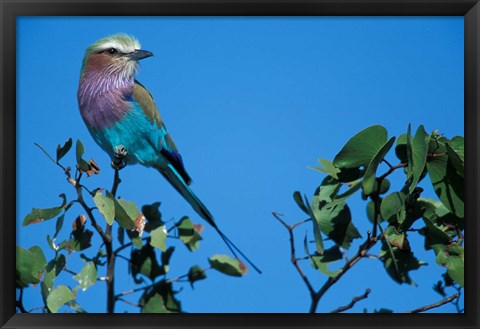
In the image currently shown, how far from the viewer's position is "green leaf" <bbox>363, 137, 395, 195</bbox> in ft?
4.08

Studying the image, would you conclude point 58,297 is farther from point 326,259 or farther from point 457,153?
point 457,153

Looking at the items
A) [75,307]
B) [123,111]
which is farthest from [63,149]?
[123,111]

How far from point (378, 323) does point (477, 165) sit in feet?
1.56

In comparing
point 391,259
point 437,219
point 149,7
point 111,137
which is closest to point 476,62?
point 437,219

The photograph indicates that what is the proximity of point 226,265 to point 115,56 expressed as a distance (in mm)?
886

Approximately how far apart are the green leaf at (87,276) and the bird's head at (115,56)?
0.71 metres

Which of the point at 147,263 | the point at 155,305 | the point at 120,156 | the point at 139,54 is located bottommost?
the point at 155,305

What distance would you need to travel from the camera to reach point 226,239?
1592 mm

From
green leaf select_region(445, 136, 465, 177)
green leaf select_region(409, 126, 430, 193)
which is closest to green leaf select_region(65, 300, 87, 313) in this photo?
green leaf select_region(409, 126, 430, 193)

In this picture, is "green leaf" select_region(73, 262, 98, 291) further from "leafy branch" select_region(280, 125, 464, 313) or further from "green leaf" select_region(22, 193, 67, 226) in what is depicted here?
"leafy branch" select_region(280, 125, 464, 313)

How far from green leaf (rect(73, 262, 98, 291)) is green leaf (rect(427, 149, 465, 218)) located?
85 centimetres

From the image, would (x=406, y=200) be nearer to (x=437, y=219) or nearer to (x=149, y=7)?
(x=437, y=219)

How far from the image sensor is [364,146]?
129 cm

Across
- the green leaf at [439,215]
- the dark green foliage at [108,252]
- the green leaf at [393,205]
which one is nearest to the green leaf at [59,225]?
the dark green foliage at [108,252]
